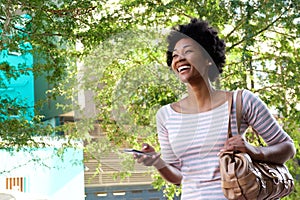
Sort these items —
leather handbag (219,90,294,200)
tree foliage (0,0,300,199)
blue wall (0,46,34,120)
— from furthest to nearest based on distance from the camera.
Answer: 1. blue wall (0,46,34,120)
2. tree foliage (0,0,300,199)
3. leather handbag (219,90,294,200)

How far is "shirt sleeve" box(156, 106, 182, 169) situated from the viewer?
0.80m

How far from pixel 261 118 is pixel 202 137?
9cm

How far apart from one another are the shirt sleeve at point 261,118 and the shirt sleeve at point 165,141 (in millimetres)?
109

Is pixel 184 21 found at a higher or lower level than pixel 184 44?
higher

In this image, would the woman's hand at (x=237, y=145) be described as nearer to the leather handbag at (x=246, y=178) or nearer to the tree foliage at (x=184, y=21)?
the leather handbag at (x=246, y=178)

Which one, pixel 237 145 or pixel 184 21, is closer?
pixel 237 145

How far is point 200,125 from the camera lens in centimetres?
75

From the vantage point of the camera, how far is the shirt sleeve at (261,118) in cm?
78

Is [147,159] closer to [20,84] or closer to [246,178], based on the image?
[246,178]

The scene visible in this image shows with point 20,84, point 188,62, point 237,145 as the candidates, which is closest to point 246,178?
point 237,145

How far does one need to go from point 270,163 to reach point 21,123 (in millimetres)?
2021

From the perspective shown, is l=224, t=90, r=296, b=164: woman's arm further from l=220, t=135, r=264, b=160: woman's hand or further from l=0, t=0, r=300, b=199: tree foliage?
l=0, t=0, r=300, b=199: tree foliage

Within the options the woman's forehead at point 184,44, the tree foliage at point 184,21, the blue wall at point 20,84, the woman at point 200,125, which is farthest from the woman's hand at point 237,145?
the blue wall at point 20,84

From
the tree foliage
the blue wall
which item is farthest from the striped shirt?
the blue wall
